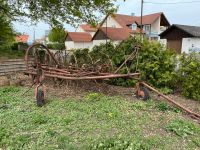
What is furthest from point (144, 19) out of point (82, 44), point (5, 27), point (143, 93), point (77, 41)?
point (143, 93)

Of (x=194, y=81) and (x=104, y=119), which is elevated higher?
(x=194, y=81)

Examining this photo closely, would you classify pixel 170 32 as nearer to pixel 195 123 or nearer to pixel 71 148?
pixel 195 123

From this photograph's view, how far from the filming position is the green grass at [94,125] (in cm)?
297

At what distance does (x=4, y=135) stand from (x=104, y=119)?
1.49 m

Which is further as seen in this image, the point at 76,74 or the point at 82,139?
the point at 76,74

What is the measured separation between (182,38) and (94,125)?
75.2 feet

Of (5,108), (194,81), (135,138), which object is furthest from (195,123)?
(5,108)

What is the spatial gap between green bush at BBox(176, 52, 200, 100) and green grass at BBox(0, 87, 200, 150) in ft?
4.48

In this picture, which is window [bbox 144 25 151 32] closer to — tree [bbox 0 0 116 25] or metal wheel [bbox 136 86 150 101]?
tree [bbox 0 0 116 25]

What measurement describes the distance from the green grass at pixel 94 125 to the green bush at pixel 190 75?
137 cm

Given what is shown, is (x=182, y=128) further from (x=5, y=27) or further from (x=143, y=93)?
(x=5, y=27)

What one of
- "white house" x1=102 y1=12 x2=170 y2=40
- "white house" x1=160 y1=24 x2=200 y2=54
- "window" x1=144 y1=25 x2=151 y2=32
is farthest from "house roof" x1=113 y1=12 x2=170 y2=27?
"white house" x1=160 y1=24 x2=200 y2=54

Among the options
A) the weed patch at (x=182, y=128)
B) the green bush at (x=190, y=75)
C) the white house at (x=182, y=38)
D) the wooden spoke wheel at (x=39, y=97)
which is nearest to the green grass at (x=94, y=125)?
the weed patch at (x=182, y=128)

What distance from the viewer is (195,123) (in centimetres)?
394
